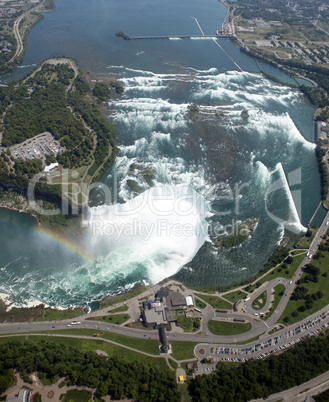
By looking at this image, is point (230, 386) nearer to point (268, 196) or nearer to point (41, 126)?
point (268, 196)

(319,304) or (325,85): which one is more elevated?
(325,85)

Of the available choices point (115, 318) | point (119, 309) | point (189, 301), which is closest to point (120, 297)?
point (119, 309)

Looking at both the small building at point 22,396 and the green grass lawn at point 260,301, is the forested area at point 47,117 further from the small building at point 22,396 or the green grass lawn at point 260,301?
the green grass lawn at point 260,301

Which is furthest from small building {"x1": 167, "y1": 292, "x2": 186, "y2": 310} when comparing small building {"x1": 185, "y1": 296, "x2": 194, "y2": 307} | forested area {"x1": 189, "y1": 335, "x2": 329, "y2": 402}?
forested area {"x1": 189, "y1": 335, "x2": 329, "y2": 402}

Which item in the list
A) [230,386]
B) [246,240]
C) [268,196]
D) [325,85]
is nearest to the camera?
[230,386]

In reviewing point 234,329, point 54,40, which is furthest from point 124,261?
point 54,40

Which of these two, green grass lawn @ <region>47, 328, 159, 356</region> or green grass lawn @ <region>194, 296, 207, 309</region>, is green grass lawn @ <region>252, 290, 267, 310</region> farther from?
green grass lawn @ <region>47, 328, 159, 356</region>

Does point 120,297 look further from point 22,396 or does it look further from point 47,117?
point 47,117
